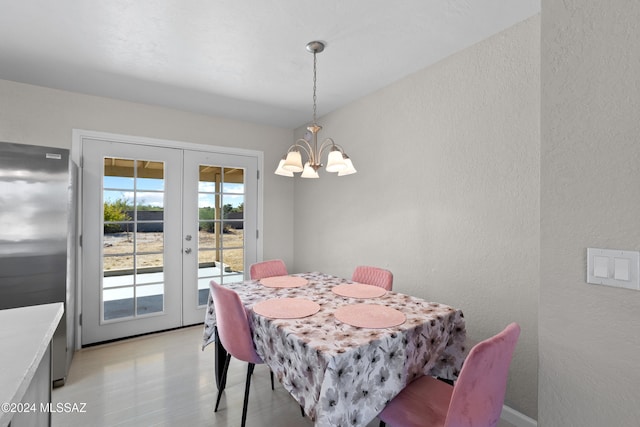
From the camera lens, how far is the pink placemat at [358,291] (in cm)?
201

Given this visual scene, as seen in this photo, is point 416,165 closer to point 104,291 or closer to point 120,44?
point 120,44

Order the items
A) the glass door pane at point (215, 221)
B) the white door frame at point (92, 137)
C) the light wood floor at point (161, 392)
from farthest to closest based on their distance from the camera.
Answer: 1. the glass door pane at point (215, 221)
2. the white door frame at point (92, 137)
3. the light wood floor at point (161, 392)

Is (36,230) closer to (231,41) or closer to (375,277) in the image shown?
(231,41)

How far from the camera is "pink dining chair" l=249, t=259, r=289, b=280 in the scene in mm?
2645

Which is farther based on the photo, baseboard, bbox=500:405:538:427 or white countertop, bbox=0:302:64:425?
baseboard, bbox=500:405:538:427

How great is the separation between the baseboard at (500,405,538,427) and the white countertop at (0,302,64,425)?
2.40 meters

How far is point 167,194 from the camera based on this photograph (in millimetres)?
3402

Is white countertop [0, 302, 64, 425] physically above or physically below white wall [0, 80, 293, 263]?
below

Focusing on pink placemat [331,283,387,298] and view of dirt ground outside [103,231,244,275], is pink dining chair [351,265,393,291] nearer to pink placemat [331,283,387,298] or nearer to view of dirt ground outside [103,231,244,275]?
pink placemat [331,283,387,298]

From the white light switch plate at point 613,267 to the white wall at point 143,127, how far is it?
135 inches

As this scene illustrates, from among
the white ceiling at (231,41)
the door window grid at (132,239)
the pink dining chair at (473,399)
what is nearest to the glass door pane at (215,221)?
the door window grid at (132,239)

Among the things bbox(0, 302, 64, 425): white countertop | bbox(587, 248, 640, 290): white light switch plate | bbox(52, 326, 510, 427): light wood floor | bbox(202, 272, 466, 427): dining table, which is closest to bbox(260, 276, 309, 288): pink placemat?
bbox(202, 272, 466, 427): dining table

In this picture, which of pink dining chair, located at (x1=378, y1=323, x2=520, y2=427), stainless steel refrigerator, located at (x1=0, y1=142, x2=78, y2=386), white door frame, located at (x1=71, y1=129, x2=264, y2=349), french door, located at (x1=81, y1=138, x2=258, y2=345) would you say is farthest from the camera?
french door, located at (x1=81, y1=138, x2=258, y2=345)

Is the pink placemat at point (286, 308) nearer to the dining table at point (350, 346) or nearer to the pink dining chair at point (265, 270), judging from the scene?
the dining table at point (350, 346)
